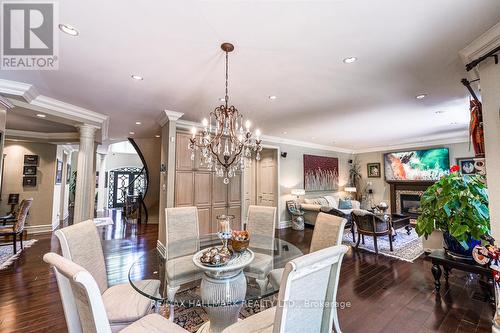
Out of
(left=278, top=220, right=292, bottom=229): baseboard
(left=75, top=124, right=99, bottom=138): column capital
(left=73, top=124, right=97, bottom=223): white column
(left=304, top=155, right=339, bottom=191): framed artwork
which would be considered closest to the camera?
(left=73, top=124, right=97, bottom=223): white column

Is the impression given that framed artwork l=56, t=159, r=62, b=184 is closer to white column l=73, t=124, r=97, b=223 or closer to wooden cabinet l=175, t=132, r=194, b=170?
white column l=73, t=124, r=97, b=223

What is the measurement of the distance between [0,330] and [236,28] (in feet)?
11.5

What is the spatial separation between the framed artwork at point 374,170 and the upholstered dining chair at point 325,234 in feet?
23.7

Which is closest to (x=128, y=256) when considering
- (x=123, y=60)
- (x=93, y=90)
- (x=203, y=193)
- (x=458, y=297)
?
(x=203, y=193)

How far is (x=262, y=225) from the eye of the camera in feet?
9.36

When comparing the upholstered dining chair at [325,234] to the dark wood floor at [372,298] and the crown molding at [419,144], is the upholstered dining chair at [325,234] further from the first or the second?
the crown molding at [419,144]

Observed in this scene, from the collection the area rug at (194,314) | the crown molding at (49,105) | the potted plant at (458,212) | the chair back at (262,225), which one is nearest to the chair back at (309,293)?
the area rug at (194,314)

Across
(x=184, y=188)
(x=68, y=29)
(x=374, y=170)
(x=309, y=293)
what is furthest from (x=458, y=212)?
(x=374, y=170)

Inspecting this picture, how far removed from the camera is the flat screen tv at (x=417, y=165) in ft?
21.8

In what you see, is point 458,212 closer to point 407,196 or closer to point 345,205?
point 345,205

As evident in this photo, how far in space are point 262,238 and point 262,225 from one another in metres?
0.17

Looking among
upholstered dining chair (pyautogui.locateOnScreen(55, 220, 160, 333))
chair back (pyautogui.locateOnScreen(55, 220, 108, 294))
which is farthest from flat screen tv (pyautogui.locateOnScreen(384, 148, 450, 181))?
chair back (pyautogui.locateOnScreen(55, 220, 108, 294))

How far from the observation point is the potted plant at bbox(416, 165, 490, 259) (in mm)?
2346

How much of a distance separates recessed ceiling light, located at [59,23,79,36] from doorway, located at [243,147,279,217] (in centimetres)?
500
